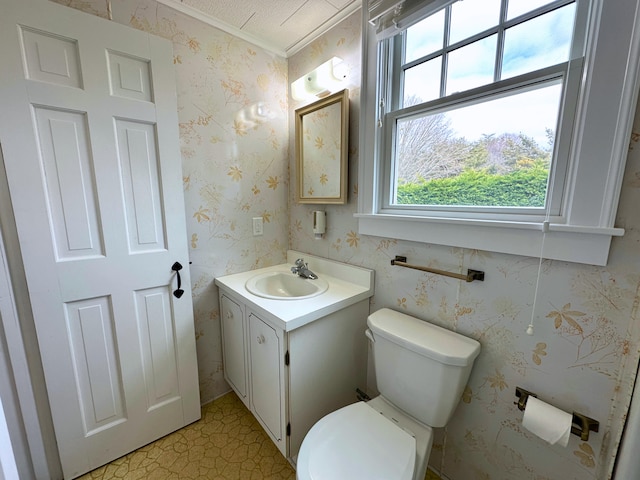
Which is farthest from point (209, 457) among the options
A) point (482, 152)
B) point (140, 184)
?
point (482, 152)

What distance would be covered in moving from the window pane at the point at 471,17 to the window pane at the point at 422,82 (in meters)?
0.10

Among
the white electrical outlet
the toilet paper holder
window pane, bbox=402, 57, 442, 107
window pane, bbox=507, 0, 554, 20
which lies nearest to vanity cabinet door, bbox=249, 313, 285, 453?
the white electrical outlet

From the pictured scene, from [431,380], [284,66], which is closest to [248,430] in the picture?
[431,380]

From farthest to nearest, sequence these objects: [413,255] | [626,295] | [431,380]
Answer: [413,255], [431,380], [626,295]

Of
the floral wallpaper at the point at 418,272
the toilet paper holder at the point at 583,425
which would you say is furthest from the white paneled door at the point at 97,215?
the toilet paper holder at the point at 583,425

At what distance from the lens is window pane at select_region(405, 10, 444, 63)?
1101mm

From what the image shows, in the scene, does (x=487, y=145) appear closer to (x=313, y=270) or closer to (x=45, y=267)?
(x=313, y=270)

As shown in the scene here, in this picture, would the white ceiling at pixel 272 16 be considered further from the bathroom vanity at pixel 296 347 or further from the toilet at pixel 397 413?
the toilet at pixel 397 413

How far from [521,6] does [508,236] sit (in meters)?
0.79

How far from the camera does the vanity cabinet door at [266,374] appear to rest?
1156mm

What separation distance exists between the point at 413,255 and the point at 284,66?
1469 millimetres

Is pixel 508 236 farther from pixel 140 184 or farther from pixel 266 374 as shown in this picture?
pixel 140 184

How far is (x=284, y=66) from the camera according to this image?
5.59 feet

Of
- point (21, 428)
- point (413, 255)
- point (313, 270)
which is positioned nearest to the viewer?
point (21, 428)
